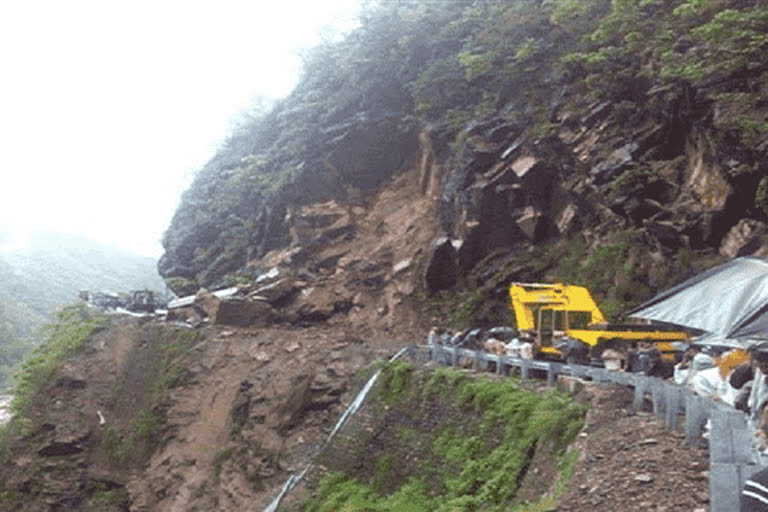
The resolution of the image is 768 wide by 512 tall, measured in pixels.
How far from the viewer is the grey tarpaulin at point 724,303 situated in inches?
236

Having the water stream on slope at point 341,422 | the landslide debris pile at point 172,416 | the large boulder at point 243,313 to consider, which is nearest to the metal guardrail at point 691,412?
the water stream on slope at point 341,422

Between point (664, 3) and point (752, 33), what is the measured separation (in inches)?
226

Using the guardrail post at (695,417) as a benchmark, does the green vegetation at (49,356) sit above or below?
below

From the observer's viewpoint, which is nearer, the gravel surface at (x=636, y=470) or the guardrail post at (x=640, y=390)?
the gravel surface at (x=636, y=470)

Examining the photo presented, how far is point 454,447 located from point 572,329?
Answer: 6.12 metres

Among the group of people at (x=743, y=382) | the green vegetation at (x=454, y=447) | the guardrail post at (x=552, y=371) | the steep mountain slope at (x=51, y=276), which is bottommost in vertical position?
the steep mountain slope at (x=51, y=276)

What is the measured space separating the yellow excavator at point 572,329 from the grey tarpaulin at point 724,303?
7019 millimetres

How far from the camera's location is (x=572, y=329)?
1800cm

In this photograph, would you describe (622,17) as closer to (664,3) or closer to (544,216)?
(664,3)

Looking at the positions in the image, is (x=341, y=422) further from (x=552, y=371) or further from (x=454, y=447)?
(x=552, y=371)

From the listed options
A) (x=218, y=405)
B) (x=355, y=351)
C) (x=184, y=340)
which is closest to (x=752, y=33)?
(x=355, y=351)

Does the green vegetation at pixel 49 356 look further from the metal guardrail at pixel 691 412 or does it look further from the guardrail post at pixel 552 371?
the guardrail post at pixel 552 371

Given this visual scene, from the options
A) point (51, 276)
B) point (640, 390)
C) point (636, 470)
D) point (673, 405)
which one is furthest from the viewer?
point (51, 276)

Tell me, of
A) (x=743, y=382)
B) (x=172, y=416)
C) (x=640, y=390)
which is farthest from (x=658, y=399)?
(x=172, y=416)
